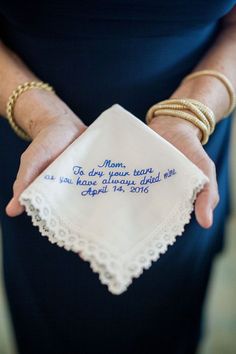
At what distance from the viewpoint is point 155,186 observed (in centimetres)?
44

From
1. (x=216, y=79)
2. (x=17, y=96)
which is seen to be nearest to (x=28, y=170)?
(x=17, y=96)

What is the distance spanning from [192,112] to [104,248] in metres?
0.22

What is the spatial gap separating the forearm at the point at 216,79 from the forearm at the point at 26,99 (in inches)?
6.2

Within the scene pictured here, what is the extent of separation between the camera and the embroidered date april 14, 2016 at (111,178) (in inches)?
17.3

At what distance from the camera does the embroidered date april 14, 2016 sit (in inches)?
17.3

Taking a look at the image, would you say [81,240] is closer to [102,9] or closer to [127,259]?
[127,259]

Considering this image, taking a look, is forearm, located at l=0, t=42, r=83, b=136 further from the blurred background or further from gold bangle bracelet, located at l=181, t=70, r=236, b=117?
the blurred background

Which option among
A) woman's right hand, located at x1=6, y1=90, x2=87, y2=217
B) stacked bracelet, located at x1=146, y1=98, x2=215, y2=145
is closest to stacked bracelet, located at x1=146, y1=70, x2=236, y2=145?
stacked bracelet, located at x1=146, y1=98, x2=215, y2=145

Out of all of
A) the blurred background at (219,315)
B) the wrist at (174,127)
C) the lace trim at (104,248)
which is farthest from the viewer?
the blurred background at (219,315)

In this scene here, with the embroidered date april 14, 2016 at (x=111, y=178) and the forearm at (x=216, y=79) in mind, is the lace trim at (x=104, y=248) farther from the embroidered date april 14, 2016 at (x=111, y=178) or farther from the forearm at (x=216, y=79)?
the forearm at (x=216, y=79)

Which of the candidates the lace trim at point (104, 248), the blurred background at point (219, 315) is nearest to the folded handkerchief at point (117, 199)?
the lace trim at point (104, 248)

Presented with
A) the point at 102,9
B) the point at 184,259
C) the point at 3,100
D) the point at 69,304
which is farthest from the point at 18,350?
the point at 102,9

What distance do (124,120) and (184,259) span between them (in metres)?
0.28

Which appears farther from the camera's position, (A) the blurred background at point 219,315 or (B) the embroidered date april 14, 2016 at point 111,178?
(A) the blurred background at point 219,315
